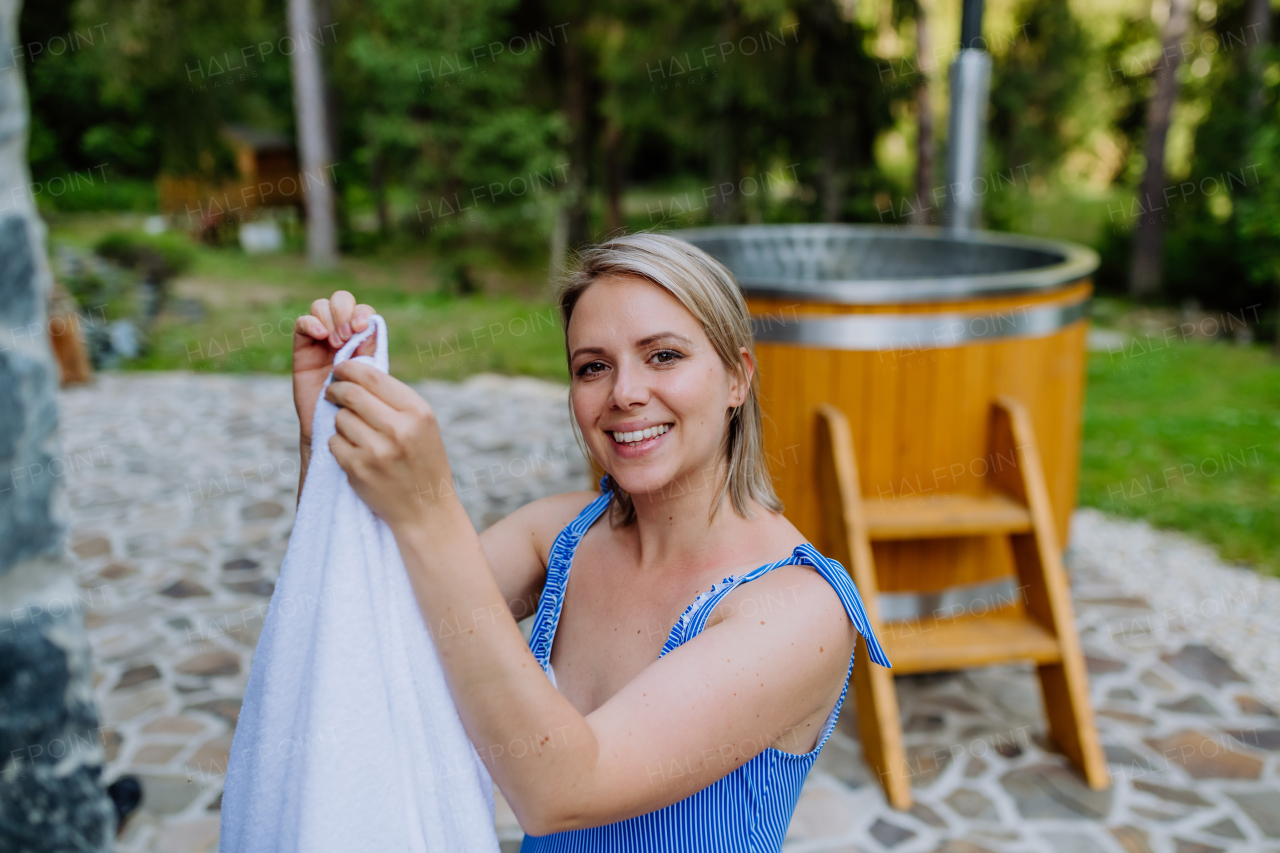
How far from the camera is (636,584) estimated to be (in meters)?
1.53

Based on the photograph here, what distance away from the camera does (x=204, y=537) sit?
5.33 metres

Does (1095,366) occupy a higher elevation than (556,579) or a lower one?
lower

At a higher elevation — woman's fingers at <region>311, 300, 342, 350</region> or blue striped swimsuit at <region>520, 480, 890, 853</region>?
woman's fingers at <region>311, 300, 342, 350</region>

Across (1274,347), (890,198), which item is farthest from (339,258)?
(1274,347)

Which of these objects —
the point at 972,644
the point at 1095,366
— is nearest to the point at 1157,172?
the point at 1095,366

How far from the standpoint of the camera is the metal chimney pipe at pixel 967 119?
15.6 ft

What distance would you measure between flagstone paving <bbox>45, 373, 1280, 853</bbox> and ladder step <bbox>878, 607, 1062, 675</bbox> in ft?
1.40

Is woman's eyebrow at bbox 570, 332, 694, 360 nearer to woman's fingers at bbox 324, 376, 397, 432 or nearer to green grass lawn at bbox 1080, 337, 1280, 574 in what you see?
woman's fingers at bbox 324, 376, 397, 432

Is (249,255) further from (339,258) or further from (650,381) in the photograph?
(650,381)

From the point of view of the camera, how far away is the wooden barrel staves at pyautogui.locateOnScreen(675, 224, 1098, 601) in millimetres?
3395

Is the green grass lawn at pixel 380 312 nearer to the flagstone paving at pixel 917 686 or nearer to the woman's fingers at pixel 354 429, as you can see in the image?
the flagstone paving at pixel 917 686

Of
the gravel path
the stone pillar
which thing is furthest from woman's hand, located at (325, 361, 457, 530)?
the gravel path

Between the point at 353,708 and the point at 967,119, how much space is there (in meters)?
4.76

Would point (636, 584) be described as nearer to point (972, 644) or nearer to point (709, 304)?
point (709, 304)
